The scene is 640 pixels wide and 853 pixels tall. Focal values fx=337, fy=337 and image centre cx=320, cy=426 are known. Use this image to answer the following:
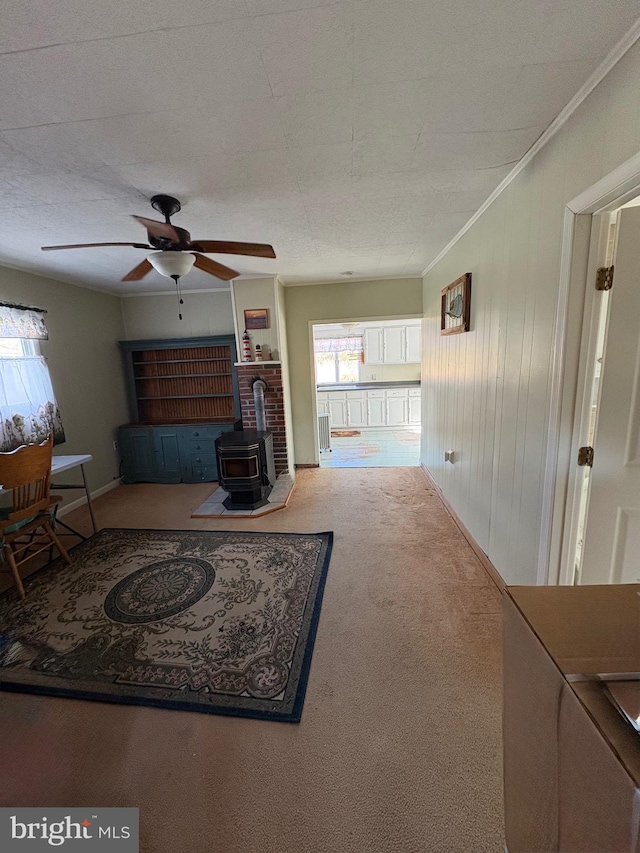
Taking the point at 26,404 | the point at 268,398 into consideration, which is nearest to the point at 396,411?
the point at 268,398

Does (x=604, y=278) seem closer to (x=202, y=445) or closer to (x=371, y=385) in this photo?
(x=202, y=445)

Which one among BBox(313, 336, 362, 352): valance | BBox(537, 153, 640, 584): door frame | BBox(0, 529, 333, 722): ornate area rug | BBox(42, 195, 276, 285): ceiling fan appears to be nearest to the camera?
BBox(537, 153, 640, 584): door frame

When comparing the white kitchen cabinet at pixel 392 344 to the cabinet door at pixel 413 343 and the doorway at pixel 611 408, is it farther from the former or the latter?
the doorway at pixel 611 408

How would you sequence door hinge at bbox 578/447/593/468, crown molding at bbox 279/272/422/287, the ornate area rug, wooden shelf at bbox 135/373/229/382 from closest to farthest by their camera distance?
1. door hinge at bbox 578/447/593/468
2. the ornate area rug
3. crown molding at bbox 279/272/422/287
4. wooden shelf at bbox 135/373/229/382

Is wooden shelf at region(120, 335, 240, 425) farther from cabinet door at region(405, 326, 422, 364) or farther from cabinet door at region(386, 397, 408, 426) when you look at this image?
cabinet door at region(405, 326, 422, 364)

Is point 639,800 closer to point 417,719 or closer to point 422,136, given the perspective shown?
point 417,719

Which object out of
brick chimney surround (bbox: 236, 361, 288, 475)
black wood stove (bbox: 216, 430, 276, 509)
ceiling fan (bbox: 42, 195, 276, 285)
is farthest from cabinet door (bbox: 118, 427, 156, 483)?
ceiling fan (bbox: 42, 195, 276, 285)

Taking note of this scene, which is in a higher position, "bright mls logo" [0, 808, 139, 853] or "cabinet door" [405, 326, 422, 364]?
"cabinet door" [405, 326, 422, 364]

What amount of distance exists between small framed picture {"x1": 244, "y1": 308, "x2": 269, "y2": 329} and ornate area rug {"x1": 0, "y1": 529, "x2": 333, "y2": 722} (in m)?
2.44

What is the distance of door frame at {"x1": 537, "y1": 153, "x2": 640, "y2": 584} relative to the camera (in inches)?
52.5

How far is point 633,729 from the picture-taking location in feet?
1.61

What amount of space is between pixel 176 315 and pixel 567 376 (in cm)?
464

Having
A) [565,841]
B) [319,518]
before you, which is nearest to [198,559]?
[319,518]

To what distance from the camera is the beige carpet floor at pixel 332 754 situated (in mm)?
1107
